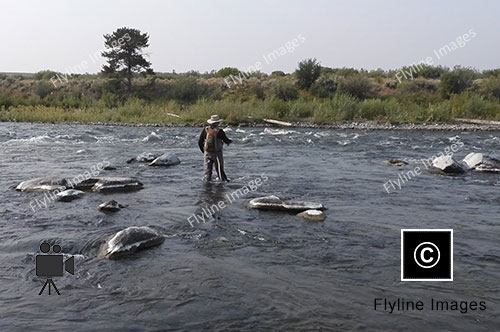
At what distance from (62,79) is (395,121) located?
108 ft

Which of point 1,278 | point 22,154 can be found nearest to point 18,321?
point 1,278

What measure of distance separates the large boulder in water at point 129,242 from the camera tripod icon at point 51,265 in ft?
1.64

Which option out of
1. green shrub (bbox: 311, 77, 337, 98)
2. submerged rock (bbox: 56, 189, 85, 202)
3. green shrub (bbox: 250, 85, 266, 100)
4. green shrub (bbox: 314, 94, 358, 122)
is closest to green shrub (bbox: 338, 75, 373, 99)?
green shrub (bbox: 311, 77, 337, 98)

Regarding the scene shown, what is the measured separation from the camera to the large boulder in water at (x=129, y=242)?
6.97m

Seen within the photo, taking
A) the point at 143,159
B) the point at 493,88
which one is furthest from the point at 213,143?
the point at 493,88

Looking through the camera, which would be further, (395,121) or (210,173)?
(395,121)

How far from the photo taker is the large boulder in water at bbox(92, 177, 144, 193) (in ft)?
36.5

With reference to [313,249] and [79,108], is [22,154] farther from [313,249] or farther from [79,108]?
[79,108]

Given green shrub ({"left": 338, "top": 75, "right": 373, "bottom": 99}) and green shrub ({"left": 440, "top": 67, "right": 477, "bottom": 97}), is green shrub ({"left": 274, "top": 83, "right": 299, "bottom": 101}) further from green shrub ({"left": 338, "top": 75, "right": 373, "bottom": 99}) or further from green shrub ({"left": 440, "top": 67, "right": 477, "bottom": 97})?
green shrub ({"left": 440, "top": 67, "right": 477, "bottom": 97})

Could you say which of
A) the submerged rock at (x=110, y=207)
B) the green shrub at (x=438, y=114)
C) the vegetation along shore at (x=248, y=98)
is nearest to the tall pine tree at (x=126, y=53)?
the vegetation along shore at (x=248, y=98)

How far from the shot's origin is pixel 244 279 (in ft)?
20.5

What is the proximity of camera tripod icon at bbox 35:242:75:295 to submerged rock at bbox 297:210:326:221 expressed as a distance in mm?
3970

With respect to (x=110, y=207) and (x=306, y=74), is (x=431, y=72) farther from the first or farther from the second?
(x=110, y=207)

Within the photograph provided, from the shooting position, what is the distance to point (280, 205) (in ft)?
31.1
